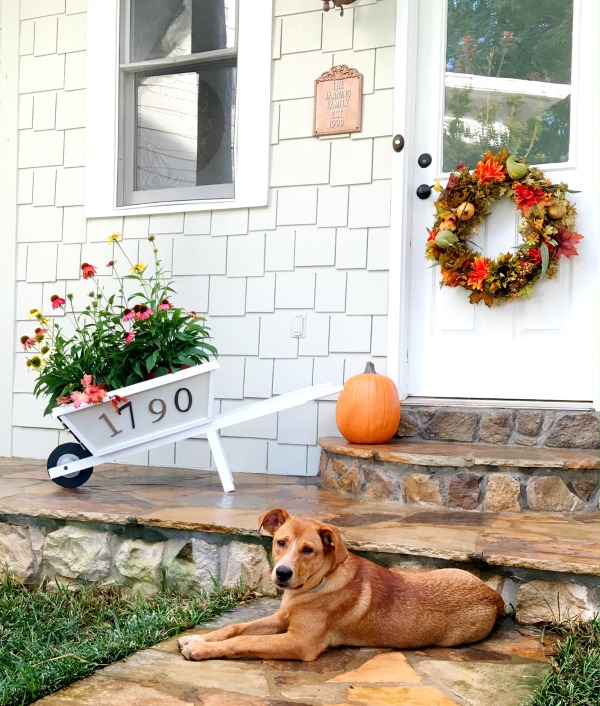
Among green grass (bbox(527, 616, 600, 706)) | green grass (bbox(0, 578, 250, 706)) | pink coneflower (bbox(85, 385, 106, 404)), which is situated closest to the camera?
green grass (bbox(527, 616, 600, 706))

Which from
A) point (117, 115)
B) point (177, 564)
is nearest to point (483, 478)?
point (177, 564)

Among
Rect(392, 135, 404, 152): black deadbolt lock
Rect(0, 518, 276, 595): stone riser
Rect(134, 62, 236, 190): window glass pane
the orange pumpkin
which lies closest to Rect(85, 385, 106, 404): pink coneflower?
Rect(0, 518, 276, 595): stone riser

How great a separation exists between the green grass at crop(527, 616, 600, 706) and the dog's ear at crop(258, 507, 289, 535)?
84cm

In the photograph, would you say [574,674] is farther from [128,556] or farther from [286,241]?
[286,241]

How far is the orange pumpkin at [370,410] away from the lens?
3701 millimetres

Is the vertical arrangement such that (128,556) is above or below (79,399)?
below

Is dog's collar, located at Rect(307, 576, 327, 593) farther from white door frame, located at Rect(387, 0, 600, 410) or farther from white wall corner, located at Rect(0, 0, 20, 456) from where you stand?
white wall corner, located at Rect(0, 0, 20, 456)

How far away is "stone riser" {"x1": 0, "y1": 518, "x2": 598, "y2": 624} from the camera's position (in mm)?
2471

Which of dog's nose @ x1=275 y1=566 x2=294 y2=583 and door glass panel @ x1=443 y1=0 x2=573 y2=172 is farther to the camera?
door glass panel @ x1=443 y1=0 x2=573 y2=172

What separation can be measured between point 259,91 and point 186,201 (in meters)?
0.75

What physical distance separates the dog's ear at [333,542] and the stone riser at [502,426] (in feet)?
5.35

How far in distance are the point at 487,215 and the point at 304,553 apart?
7.54ft

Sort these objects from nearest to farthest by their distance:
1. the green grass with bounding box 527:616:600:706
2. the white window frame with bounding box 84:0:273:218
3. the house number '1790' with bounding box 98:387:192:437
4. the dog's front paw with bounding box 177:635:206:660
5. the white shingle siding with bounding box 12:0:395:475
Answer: the green grass with bounding box 527:616:600:706 → the dog's front paw with bounding box 177:635:206:660 → the house number '1790' with bounding box 98:387:192:437 → the white shingle siding with bounding box 12:0:395:475 → the white window frame with bounding box 84:0:273:218

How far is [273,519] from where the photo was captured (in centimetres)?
243
